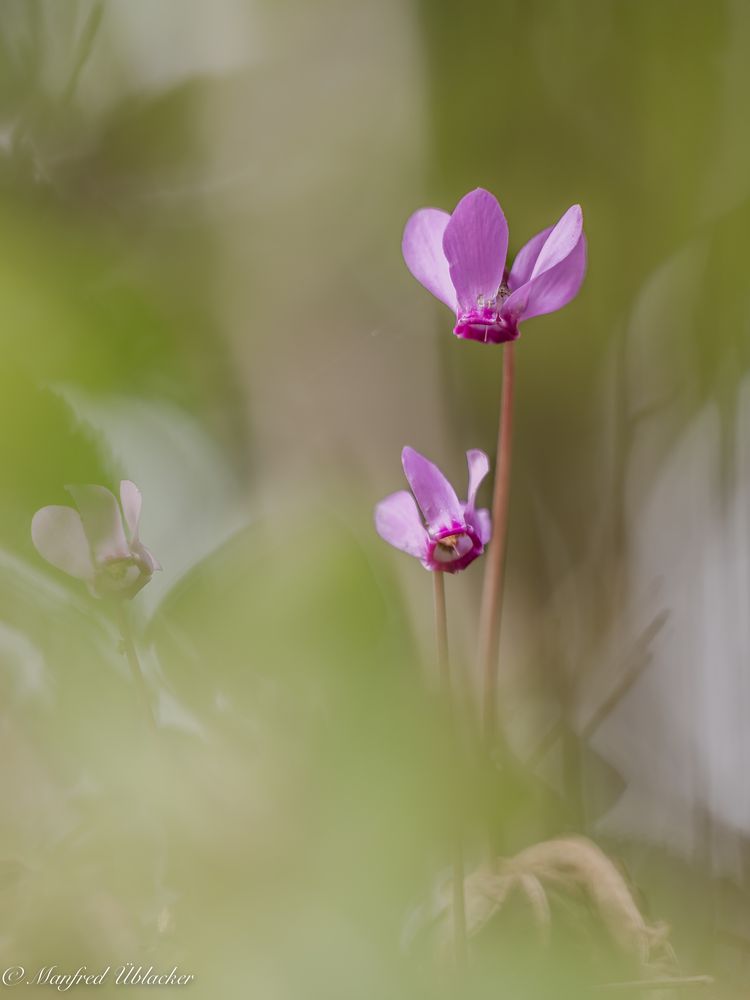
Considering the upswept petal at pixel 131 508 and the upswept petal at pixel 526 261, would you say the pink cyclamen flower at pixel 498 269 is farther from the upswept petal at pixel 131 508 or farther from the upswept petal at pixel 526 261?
the upswept petal at pixel 131 508

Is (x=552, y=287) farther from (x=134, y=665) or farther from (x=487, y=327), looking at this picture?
(x=134, y=665)

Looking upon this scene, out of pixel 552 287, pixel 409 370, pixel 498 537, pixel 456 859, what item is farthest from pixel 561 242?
pixel 409 370

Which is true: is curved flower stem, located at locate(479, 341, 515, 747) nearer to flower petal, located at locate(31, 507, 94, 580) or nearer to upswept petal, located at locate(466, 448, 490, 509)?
upswept petal, located at locate(466, 448, 490, 509)

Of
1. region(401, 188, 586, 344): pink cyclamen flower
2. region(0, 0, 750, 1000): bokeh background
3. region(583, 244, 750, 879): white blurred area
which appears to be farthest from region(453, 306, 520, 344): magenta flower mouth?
region(583, 244, 750, 879): white blurred area

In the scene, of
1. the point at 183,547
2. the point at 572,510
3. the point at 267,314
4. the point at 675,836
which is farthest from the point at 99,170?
the point at 675,836

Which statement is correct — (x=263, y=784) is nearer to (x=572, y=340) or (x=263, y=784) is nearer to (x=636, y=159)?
(x=572, y=340)

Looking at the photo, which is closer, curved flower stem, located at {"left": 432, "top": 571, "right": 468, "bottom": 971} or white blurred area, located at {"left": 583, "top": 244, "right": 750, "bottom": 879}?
curved flower stem, located at {"left": 432, "top": 571, "right": 468, "bottom": 971}

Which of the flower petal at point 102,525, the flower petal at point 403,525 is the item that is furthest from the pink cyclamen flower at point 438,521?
the flower petal at point 102,525
